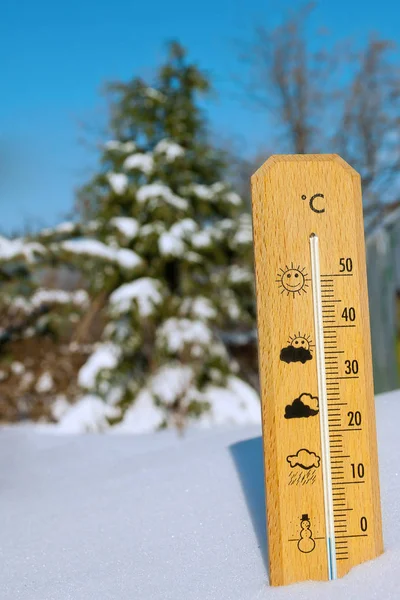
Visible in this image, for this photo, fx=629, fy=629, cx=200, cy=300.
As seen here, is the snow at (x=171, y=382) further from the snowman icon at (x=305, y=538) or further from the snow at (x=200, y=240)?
the snowman icon at (x=305, y=538)

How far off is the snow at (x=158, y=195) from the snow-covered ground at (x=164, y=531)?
405 centimetres

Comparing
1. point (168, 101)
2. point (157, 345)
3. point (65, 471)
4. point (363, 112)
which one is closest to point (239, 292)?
point (157, 345)

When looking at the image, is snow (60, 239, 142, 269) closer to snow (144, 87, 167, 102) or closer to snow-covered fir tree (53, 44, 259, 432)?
snow-covered fir tree (53, 44, 259, 432)

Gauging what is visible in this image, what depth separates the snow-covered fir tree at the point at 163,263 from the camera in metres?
6.25

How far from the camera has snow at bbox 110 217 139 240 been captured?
649cm

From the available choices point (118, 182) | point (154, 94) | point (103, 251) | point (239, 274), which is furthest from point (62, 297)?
point (154, 94)

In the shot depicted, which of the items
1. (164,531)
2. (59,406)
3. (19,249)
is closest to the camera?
(164,531)

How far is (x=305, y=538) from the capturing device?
56.4 inches

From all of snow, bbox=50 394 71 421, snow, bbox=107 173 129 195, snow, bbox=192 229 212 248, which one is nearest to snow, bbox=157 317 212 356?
snow, bbox=192 229 212 248

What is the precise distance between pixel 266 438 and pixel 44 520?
1.06 meters

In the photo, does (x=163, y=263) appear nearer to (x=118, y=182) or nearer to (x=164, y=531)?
(x=118, y=182)

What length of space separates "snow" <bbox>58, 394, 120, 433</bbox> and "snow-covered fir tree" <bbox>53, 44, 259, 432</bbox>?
1cm

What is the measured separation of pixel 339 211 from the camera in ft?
4.80

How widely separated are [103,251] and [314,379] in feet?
16.0
